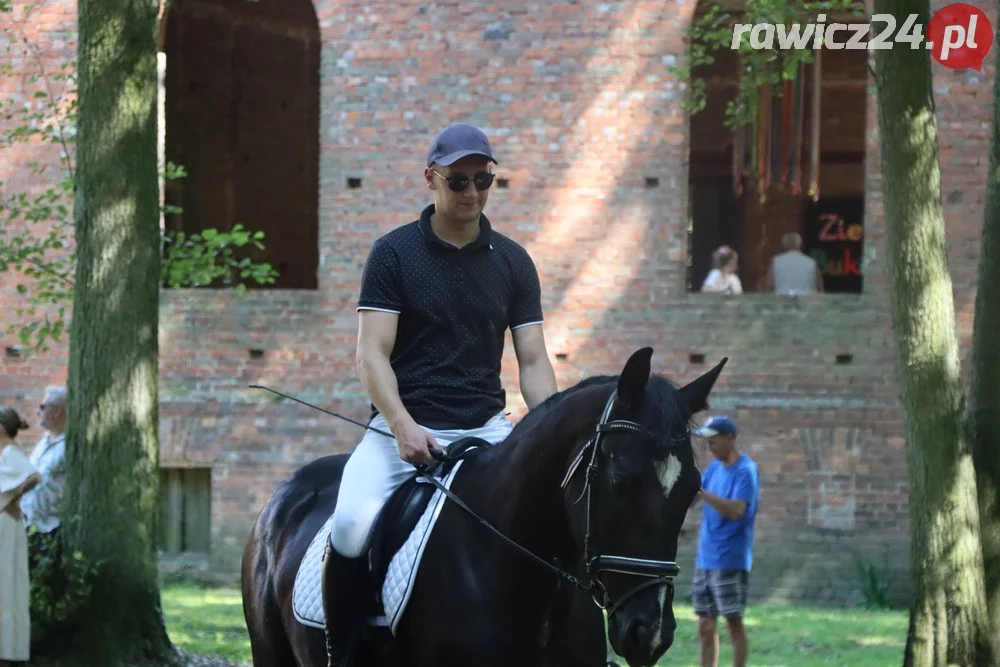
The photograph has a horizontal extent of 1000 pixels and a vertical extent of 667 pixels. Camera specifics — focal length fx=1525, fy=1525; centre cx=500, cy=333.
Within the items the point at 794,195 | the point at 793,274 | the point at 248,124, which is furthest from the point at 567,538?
the point at 248,124

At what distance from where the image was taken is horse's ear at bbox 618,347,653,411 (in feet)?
14.6

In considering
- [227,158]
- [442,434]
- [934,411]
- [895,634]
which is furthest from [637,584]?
[227,158]

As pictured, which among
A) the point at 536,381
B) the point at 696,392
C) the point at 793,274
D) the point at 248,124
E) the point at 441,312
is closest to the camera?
the point at 696,392

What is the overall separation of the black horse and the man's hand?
0.15 metres

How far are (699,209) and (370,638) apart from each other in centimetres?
1885

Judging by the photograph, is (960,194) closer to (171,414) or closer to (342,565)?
(171,414)

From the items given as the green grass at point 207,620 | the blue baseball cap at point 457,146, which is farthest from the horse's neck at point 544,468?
the green grass at point 207,620

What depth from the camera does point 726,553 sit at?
10.5 metres

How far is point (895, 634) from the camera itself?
1359cm

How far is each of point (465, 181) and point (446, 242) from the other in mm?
255

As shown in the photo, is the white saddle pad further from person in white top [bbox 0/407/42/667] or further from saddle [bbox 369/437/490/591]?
person in white top [bbox 0/407/42/667]

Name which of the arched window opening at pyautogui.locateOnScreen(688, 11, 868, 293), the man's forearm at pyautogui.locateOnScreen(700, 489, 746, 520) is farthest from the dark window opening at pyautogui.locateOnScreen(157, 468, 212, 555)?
the arched window opening at pyautogui.locateOnScreen(688, 11, 868, 293)

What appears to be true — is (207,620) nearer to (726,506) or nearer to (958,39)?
(726,506)

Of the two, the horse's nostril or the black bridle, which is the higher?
the black bridle
